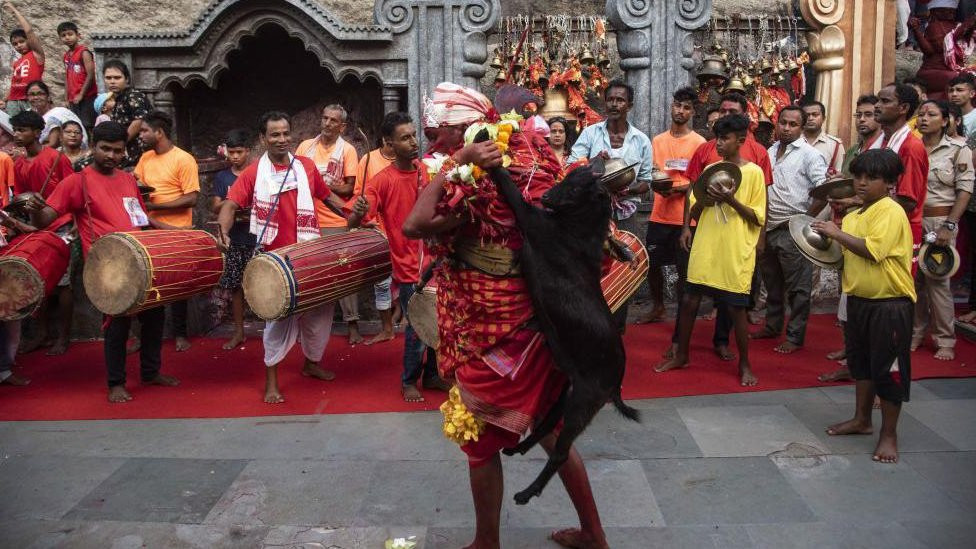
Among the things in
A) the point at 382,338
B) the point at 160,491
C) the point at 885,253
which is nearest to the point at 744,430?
the point at 885,253

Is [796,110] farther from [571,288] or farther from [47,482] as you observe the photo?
[47,482]

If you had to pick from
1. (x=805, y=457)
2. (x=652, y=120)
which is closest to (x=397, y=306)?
(x=652, y=120)

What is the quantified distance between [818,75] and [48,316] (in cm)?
756

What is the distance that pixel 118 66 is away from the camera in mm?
7363

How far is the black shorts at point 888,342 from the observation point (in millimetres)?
4367

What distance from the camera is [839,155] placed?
24.1ft

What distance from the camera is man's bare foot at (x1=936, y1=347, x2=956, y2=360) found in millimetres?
6145

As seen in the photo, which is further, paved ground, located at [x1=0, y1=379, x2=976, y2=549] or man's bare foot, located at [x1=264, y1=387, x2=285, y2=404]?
man's bare foot, located at [x1=264, y1=387, x2=285, y2=404]

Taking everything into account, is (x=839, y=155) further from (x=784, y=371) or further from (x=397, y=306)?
(x=397, y=306)

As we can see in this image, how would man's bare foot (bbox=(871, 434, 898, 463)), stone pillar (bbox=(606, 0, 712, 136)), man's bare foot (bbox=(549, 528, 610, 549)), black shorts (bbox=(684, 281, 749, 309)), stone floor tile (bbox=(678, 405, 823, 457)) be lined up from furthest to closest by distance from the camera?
stone pillar (bbox=(606, 0, 712, 136))
black shorts (bbox=(684, 281, 749, 309))
stone floor tile (bbox=(678, 405, 823, 457))
man's bare foot (bbox=(871, 434, 898, 463))
man's bare foot (bbox=(549, 528, 610, 549))

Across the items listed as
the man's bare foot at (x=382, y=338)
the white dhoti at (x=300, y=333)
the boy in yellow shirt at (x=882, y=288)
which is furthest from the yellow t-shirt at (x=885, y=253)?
the man's bare foot at (x=382, y=338)

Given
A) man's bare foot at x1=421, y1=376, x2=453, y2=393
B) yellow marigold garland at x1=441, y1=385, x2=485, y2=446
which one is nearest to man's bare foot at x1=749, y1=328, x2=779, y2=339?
man's bare foot at x1=421, y1=376, x2=453, y2=393

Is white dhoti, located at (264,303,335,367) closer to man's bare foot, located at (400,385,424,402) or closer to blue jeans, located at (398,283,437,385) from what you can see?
blue jeans, located at (398,283,437,385)

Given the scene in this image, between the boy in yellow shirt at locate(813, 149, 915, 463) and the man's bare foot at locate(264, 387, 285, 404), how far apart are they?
3.49 metres
